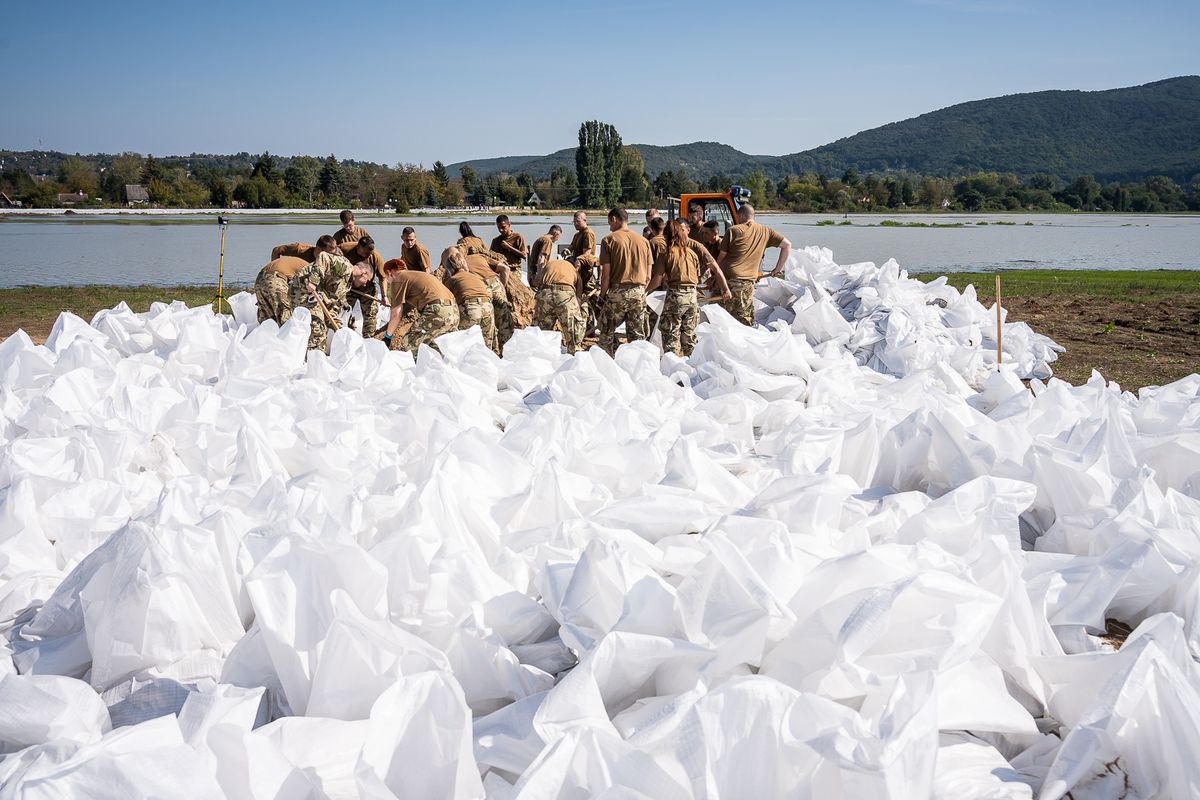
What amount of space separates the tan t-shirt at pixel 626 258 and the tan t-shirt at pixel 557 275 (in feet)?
1.17

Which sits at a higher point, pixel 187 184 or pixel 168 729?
pixel 187 184

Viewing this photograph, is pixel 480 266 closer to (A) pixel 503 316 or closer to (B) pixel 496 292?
(B) pixel 496 292

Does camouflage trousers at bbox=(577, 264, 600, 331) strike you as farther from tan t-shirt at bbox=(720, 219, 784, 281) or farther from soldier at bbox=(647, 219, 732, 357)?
tan t-shirt at bbox=(720, 219, 784, 281)

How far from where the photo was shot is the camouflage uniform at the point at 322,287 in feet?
27.5

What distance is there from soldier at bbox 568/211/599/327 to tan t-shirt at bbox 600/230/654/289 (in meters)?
1.21

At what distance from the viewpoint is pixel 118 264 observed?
950 inches

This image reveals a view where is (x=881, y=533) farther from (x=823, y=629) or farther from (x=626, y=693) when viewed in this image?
(x=626, y=693)

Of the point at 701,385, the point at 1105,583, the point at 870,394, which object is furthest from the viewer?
the point at 701,385

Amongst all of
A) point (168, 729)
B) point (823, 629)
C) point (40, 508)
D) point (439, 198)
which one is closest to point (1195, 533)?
point (823, 629)

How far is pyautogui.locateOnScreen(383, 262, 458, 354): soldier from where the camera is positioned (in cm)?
768

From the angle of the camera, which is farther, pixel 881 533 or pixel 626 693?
pixel 881 533

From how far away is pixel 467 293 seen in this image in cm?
819

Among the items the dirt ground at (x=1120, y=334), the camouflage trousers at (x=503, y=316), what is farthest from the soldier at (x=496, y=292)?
the dirt ground at (x=1120, y=334)

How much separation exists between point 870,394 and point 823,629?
3380 millimetres
